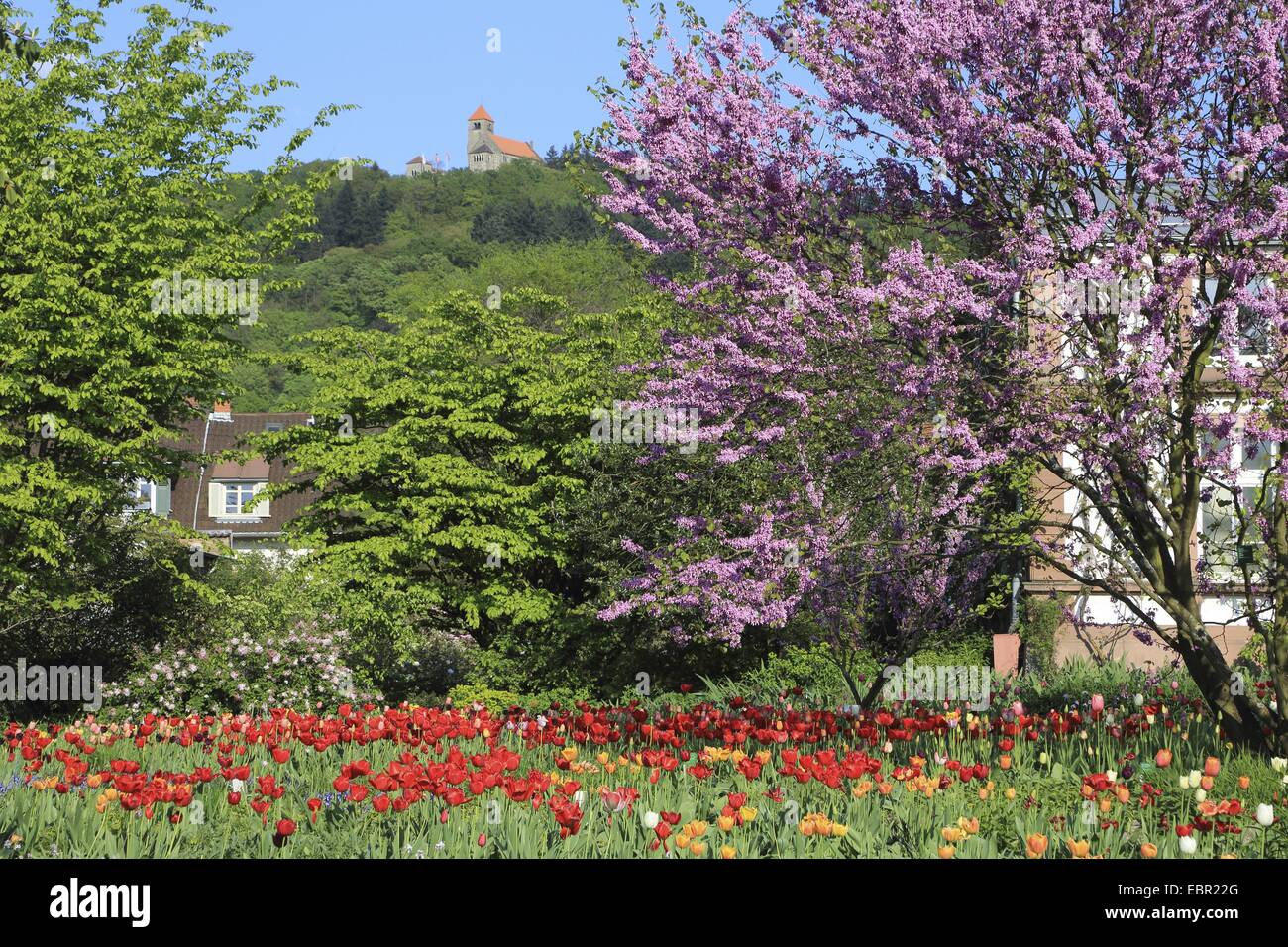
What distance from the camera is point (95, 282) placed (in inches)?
664

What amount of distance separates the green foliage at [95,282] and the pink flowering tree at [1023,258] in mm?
10029

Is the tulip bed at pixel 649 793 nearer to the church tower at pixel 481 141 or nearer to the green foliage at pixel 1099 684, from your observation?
the green foliage at pixel 1099 684

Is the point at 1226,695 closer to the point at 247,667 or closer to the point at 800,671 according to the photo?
the point at 800,671

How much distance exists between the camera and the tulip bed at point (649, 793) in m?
5.18

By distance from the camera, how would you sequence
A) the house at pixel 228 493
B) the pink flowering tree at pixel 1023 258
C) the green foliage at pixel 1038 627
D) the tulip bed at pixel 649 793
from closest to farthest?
the tulip bed at pixel 649 793, the pink flowering tree at pixel 1023 258, the green foliage at pixel 1038 627, the house at pixel 228 493

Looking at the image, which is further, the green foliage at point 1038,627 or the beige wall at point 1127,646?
the green foliage at point 1038,627

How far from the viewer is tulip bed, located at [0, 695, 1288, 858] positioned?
5176mm

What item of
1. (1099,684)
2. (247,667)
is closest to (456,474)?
(247,667)

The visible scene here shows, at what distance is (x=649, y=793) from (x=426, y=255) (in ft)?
251

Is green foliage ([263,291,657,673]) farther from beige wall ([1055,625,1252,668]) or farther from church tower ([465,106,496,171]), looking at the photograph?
church tower ([465,106,496,171])

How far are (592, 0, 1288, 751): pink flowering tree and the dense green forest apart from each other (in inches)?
1179

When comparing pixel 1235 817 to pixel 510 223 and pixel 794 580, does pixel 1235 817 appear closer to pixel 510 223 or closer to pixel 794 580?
pixel 794 580

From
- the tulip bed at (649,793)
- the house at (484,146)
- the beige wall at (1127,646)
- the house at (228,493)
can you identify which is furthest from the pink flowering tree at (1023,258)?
the house at (484,146)

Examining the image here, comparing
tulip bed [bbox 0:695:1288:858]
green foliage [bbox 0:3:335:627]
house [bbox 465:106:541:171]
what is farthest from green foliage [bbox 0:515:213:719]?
house [bbox 465:106:541:171]
